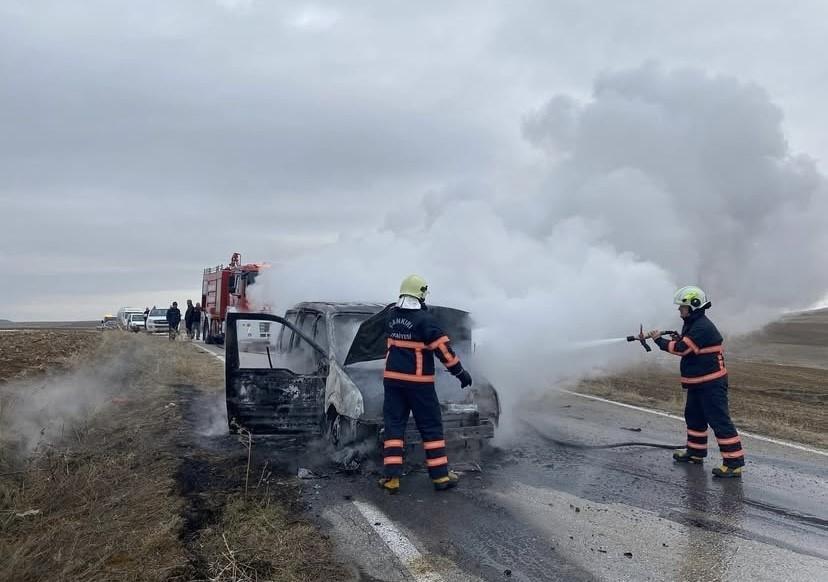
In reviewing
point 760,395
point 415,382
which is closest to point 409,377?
point 415,382

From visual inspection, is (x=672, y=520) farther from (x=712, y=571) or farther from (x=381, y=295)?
(x=381, y=295)

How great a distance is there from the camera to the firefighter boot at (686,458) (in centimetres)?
670

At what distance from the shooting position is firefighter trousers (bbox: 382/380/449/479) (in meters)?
5.71

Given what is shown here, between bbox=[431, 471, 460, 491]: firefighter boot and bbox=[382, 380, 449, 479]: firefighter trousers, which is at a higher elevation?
bbox=[382, 380, 449, 479]: firefighter trousers

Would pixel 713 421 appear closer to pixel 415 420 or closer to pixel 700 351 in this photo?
pixel 700 351

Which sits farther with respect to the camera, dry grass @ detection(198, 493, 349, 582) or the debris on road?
the debris on road

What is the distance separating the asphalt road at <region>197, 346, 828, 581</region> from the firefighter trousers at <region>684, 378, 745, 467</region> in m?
0.25

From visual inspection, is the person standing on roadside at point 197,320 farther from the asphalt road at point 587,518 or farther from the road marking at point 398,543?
the road marking at point 398,543

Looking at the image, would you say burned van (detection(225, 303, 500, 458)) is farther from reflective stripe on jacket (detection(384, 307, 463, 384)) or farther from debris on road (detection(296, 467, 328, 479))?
reflective stripe on jacket (detection(384, 307, 463, 384))

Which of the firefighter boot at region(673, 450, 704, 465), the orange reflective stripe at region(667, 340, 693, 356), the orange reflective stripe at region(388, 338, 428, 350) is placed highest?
the orange reflective stripe at region(388, 338, 428, 350)

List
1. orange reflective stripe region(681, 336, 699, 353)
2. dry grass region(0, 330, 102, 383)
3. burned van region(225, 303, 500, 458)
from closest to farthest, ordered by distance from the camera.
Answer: burned van region(225, 303, 500, 458)
orange reflective stripe region(681, 336, 699, 353)
dry grass region(0, 330, 102, 383)

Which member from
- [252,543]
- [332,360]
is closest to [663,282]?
[332,360]

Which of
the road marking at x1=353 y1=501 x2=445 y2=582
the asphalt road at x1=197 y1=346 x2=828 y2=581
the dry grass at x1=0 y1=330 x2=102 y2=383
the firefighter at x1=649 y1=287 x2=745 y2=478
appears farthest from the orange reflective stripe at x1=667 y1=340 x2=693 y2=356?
the dry grass at x1=0 y1=330 x2=102 y2=383

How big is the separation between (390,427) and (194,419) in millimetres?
4090
